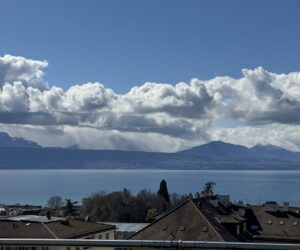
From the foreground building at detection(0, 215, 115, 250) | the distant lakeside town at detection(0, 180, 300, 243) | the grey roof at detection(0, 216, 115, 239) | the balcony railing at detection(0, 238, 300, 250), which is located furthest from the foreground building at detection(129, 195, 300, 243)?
the balcony railing at detection(0, 238, 300, 250)

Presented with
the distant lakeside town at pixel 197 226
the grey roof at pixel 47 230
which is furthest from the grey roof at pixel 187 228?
the grey roof at pixel 47 230

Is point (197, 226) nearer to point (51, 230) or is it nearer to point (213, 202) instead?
point (51, 230)

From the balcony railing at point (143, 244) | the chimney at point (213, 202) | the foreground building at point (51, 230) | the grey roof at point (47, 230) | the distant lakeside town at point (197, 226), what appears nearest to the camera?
the balcony railing at point (143, 244)

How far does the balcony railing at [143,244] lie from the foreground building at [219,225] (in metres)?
23.9

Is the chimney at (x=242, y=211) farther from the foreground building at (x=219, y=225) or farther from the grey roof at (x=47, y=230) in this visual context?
the grey roof at (x=47, y=230)

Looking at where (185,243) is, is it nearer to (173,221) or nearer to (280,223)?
(173,221)

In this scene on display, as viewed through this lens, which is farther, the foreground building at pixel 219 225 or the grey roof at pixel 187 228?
the foreground building at pixel 219 225

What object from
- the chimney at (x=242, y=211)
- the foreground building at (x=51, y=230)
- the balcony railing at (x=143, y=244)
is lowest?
the foreground building at (x=51, y=230)

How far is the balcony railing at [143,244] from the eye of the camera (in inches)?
149

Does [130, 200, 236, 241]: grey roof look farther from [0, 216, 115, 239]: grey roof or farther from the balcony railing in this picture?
the balcony railing

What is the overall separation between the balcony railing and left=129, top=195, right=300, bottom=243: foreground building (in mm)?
23858

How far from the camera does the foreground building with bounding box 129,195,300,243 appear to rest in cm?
3195

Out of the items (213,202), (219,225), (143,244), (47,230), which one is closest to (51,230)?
(47,230)

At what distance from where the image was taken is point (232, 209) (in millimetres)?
47469
